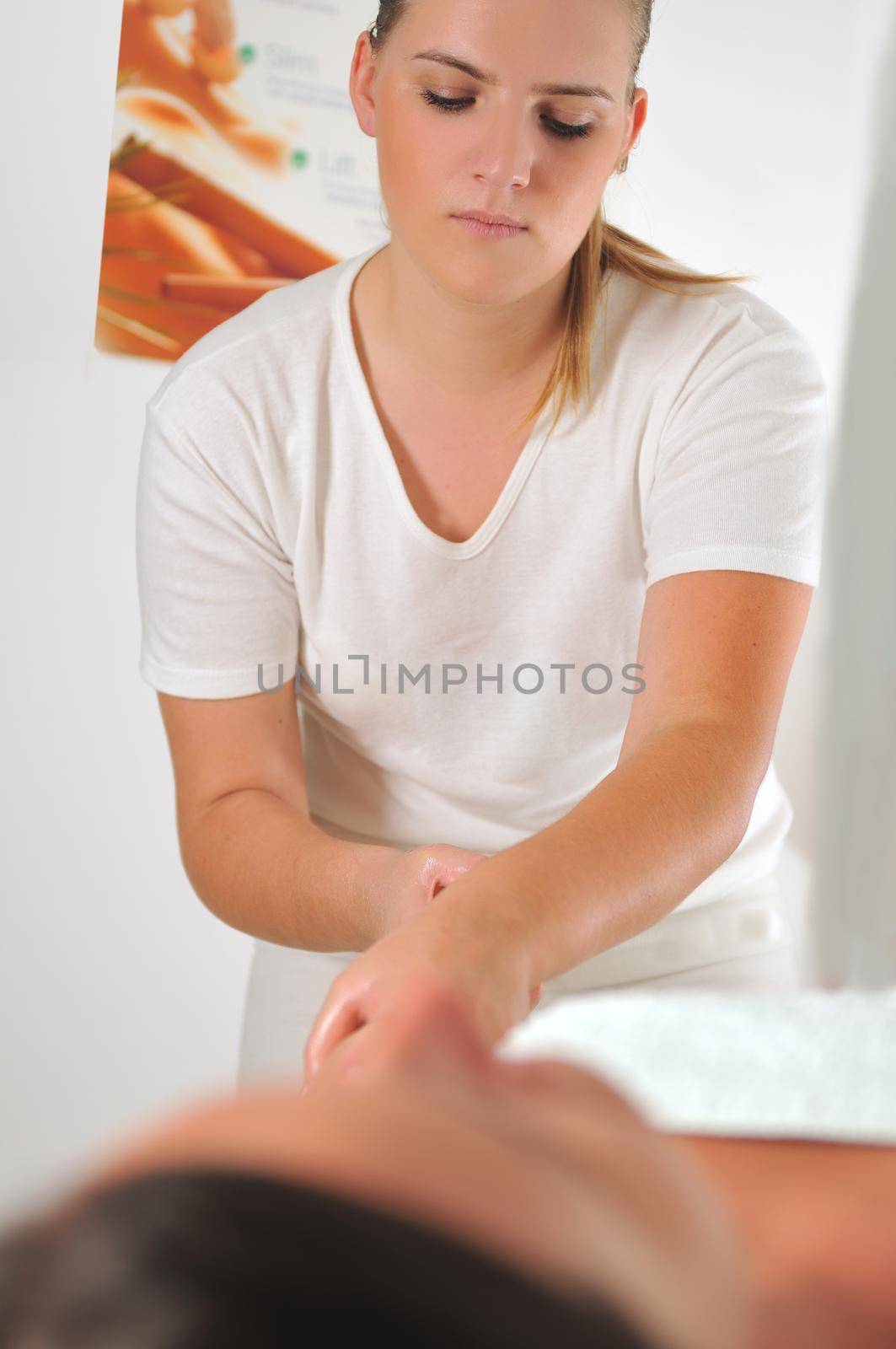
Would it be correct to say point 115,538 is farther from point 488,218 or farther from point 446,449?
point 488,218

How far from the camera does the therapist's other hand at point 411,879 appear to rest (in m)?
0.90

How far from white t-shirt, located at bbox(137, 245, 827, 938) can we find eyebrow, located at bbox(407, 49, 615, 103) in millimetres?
197

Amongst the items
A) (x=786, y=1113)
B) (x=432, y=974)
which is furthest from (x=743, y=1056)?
(x=432, y=974)

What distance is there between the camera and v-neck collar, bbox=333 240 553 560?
1.12m

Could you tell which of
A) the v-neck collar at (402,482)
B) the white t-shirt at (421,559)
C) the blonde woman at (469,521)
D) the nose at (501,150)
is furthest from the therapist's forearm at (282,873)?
the nose at (501,150)

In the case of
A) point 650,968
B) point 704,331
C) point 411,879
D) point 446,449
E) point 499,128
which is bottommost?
point 650,968

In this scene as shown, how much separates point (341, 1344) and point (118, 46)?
149cm

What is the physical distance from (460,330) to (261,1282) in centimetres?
91

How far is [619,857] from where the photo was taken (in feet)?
2.70

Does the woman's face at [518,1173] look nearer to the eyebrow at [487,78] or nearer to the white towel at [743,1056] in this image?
the white towel at [743,1056]

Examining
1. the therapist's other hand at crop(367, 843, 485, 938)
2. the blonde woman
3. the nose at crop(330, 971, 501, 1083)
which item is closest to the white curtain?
the blonde woman

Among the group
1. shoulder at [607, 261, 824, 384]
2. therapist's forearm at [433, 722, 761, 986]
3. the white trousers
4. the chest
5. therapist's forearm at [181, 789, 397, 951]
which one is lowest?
the white trousers

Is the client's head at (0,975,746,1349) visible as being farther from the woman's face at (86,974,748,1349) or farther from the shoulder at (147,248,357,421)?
the shoulder at (147,248,357,421)

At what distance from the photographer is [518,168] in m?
0.98
